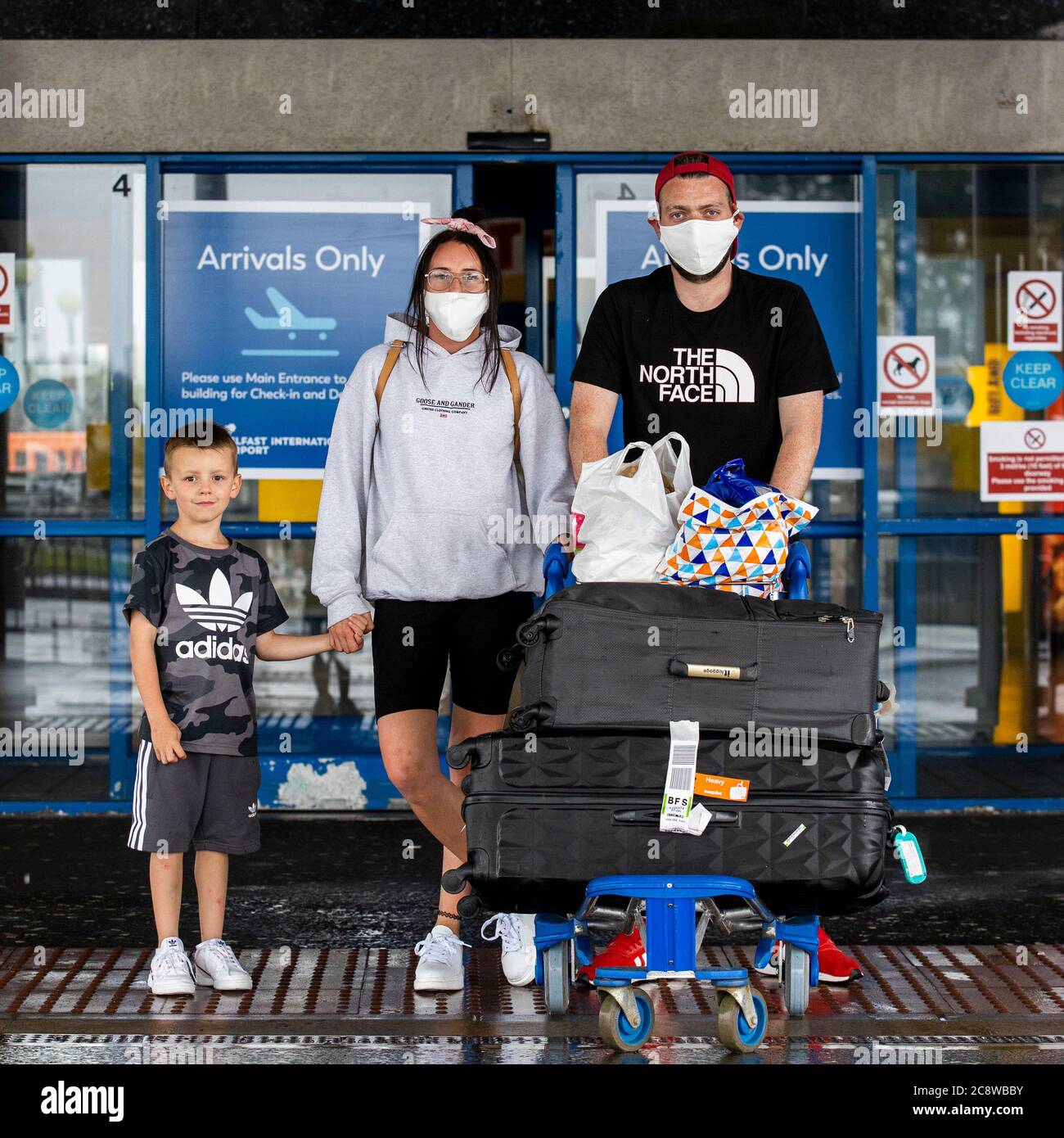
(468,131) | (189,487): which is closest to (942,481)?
(468,131)

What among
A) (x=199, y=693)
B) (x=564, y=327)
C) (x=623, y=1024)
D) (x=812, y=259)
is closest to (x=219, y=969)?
(x=199, y=693)

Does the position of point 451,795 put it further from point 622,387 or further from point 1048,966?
point 1048,966

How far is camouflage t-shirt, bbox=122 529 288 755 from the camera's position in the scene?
447 cm

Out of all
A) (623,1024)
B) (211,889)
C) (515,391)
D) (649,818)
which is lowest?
(623,1024)

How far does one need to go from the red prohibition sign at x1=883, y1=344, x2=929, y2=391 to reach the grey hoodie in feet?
9.18

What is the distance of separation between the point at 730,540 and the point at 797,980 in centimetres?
115

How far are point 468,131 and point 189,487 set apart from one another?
262 centimetres

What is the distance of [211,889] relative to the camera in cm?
454

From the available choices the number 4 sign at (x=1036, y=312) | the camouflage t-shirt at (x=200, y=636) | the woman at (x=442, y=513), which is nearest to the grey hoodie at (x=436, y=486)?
the woman at (x=442, y=513)

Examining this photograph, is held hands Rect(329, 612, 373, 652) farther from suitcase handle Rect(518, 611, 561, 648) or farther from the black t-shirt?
the black t-shirt

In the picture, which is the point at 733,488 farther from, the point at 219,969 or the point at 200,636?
the point at 219,969

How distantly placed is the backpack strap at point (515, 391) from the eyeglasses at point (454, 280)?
214mm

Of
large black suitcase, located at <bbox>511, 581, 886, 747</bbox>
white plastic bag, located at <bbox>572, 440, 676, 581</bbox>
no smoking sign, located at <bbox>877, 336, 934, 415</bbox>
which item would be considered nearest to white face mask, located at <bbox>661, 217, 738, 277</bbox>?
white plastic bag, located at <bbox>572, 440, 676, 581</bbox>

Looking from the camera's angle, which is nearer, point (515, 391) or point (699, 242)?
point (699, 242)
